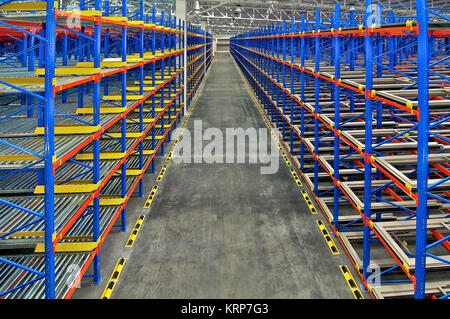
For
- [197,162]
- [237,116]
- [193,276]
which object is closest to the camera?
[193,276]

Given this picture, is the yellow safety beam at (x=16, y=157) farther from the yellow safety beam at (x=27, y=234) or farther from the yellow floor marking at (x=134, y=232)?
the yellow floor marking at (x=134, y=232)

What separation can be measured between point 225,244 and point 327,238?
2631mm

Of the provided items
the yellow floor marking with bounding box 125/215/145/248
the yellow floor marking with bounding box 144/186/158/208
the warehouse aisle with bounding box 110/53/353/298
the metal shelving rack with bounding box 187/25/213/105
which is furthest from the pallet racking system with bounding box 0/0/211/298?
the metal shelving rack with bounding box 187/25/213/105

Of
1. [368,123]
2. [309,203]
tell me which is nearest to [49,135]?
[368,123]

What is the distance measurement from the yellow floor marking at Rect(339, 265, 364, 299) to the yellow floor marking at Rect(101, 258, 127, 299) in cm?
481

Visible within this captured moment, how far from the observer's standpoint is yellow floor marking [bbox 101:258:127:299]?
20.6 feet

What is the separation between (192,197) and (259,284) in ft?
14.5

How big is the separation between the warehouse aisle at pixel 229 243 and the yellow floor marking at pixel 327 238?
0.12 metres

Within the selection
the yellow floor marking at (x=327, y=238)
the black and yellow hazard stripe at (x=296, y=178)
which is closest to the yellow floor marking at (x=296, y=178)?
the black and yellow hazard stripe at (x=296, y=178)

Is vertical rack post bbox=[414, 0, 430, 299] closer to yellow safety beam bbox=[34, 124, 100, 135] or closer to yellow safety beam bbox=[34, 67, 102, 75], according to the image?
yellow safety beam bbox=[34, 67, 102, 75]

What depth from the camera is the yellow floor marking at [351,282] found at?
20.6 ft
